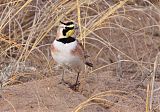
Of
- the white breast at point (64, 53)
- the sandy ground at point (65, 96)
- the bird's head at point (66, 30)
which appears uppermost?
the bird's head at point (66, 30)

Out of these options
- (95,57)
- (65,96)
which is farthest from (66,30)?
(95,57)

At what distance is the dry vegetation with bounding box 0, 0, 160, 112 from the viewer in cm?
329

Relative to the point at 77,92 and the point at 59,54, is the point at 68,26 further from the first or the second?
the point at 77,92

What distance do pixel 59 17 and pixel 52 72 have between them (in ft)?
1.43

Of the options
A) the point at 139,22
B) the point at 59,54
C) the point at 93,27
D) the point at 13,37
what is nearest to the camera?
the point at 59,54

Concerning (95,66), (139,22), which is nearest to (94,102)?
(95,66)

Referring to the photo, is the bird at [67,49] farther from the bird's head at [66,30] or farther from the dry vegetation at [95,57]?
the dry vegetation at [95,57]

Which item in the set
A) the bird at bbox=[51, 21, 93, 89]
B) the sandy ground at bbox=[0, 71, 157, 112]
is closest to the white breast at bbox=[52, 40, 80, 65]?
the bird at bbox=[51, 21, 93, 89]

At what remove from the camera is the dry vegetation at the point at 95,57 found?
3.29 metres

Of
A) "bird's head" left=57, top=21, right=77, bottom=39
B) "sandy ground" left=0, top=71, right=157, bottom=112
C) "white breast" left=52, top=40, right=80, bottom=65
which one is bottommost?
"sandy ground" left=0, top=71, right=157, bottom=112

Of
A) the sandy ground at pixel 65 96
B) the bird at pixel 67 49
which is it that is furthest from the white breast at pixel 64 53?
the sandy ground at pixel 65 96

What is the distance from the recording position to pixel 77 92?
3393mm

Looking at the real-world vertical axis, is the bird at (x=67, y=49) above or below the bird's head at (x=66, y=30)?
below

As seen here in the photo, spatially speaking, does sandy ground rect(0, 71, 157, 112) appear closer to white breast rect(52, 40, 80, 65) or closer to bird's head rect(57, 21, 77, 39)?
white breast rect(52, 40, 80, 65)
